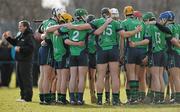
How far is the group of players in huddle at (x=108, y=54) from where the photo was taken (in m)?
19.3

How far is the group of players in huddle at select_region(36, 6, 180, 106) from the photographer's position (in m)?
19.3

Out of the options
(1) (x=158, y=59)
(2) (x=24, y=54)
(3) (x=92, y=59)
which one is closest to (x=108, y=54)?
(3) (x=92, y=59)

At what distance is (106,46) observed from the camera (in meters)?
19.3

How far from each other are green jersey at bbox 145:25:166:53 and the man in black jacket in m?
3.46

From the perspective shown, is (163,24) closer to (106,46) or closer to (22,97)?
(106,46)

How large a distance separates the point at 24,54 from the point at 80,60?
2.38 metres

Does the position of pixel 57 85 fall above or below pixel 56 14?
below

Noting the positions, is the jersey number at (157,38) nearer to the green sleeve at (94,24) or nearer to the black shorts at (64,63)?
the green sleeve at (94,24)

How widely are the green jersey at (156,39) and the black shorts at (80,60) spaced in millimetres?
1771

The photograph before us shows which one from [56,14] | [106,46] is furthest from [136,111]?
[56,14]

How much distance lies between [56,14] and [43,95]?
7.20 ft

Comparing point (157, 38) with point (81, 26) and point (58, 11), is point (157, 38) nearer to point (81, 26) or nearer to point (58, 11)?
point (81, 26)

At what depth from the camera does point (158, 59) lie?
19703 mm

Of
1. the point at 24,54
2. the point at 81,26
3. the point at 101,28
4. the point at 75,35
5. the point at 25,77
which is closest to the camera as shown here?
the point at 101,28
